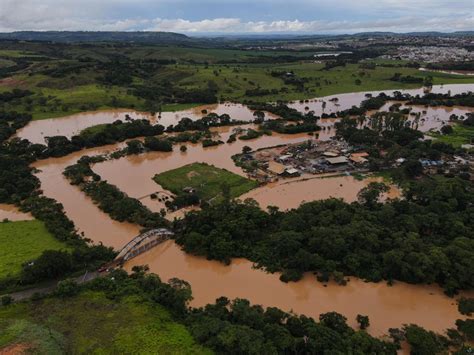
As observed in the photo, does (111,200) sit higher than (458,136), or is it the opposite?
(458,136)

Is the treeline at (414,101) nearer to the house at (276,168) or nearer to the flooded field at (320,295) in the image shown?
the house at (276,168)

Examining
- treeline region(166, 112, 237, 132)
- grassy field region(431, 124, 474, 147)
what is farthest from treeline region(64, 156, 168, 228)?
grassy field region(431, 124, 474, 147)

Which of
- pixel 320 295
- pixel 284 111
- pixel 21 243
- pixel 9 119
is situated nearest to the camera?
pixel 320 295

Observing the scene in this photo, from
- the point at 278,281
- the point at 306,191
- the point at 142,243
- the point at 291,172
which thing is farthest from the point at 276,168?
the point at 278,281

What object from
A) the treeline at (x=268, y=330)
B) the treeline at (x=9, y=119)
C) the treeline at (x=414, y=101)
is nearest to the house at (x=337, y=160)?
the treeline at (x=268, y=330)

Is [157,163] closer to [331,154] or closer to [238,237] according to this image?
[331,154]

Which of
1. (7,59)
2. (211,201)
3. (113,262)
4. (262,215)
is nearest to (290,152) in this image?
(211,201)

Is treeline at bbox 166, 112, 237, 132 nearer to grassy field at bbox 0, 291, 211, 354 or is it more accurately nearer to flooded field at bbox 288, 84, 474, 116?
flooded field at bbox 288, 84, 474, 116
